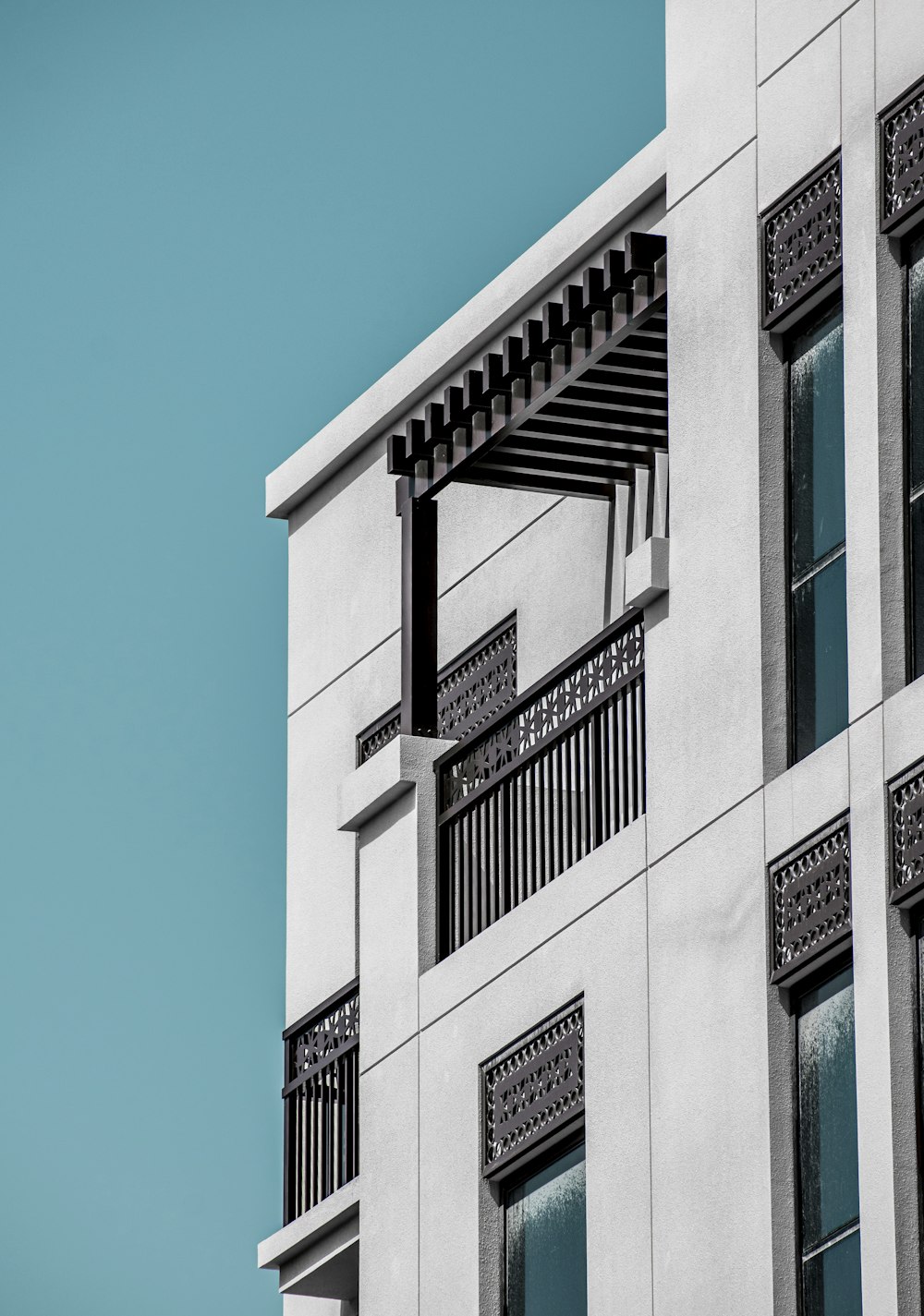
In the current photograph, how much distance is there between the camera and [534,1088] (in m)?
19.3

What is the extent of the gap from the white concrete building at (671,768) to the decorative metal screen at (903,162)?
0.02 meters

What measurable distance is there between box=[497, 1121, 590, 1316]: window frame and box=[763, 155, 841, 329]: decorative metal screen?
15.8ft

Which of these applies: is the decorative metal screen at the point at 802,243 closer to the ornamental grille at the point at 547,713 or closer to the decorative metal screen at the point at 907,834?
the ornamental grille at the point at 547,713

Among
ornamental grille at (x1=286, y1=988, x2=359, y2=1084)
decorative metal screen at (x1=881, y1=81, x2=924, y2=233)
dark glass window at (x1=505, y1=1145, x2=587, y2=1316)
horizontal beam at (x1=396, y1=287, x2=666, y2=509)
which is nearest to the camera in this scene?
decorative metal screen at (x1=881, y1=81, x2=924, y2=233)

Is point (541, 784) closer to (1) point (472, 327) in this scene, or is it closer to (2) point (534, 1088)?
(2) point (534, 1088)

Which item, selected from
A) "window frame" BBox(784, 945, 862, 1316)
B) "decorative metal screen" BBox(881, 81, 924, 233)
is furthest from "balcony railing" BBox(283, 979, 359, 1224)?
"decorative metal screen" BBox(881, 81, 924, 233)

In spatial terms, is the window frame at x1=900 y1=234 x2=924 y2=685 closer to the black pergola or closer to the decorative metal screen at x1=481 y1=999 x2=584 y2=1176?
the black pergola

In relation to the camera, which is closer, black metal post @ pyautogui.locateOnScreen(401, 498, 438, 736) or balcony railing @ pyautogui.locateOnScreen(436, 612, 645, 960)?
balcony railing @ pyautogui.locateOnScreen(436, 612, 645, 960)

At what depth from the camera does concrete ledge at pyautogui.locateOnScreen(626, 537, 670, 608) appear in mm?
18922

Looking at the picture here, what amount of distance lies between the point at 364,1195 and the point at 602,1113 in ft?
9.53

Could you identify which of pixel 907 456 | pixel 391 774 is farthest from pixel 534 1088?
pixel 907 456

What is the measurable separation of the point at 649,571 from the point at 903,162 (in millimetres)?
2980

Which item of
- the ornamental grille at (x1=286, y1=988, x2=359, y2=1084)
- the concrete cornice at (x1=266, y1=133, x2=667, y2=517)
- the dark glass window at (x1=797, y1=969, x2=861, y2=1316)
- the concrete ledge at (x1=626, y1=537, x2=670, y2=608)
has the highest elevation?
the concrete cornice at (x1=266, y1=133, x2=667, y2=517)

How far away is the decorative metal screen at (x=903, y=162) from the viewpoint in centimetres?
1698
